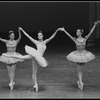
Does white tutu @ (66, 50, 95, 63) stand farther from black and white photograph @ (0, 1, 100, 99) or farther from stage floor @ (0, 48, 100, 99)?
stage floor @ (0, 48, 100, 99)

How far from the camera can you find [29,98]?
15.2 ft

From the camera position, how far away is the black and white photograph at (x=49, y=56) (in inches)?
193

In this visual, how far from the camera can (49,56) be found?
8.31m

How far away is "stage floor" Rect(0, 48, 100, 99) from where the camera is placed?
483 centimetres

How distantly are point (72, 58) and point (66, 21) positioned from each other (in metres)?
8.33

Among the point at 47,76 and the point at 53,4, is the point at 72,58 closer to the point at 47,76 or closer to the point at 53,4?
the point at 47,76

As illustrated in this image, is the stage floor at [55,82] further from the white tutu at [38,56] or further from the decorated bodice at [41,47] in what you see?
the decorated bodice at [41,47]

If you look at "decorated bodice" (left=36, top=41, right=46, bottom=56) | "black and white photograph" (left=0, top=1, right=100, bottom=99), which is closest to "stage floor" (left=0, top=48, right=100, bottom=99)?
"black and white photograph" (left=0, top=1, right=100, bottom=99)

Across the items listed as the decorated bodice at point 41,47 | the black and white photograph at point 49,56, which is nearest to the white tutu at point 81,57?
the black and white photograph at point 49,56

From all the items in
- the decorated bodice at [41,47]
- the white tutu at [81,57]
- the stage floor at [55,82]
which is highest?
the decorated bodice at [41,47]

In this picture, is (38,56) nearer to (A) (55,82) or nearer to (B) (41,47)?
(B) (41,47)

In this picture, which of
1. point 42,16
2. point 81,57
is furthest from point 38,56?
point 42,16

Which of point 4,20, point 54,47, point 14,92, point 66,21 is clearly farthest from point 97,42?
point 14,92

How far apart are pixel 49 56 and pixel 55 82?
279 cm
